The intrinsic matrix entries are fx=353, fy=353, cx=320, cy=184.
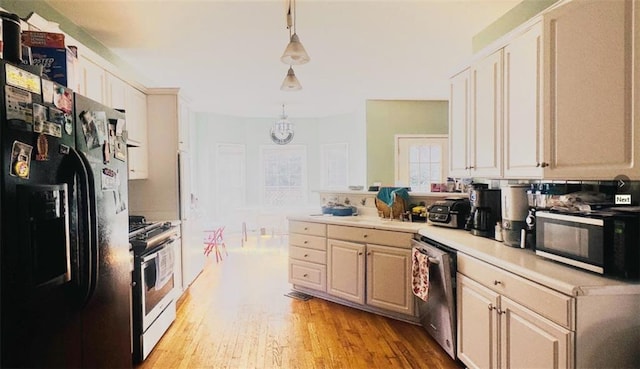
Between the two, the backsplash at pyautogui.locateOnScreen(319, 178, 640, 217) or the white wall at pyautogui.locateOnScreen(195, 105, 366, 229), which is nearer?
the backsplash at pyautogui.locateOnScreen(319, 178, 640, 217)

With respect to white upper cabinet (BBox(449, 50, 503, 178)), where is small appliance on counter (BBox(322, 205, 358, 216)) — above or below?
below

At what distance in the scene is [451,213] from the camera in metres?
2.91

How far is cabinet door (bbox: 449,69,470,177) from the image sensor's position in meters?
2.80

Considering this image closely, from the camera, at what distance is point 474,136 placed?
106 inches

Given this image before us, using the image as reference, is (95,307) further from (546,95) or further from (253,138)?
(253,138)

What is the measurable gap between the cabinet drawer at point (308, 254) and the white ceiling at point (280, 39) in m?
2.11

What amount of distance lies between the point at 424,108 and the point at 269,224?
3745 mm

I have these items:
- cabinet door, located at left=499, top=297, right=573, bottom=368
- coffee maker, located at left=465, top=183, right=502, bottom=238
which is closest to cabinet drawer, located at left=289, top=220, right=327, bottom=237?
coffee maker, located at left=465, top=183, right=502, bottom=238

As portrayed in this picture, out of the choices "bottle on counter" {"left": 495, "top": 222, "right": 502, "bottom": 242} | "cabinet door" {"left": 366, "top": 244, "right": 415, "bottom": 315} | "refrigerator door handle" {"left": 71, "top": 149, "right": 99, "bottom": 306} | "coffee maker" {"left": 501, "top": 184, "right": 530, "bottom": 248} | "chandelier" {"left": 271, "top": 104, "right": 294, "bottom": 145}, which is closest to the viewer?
"refrigerator door handle" {"left": 71, "top": 149, "right": 99, "bottom": 306}

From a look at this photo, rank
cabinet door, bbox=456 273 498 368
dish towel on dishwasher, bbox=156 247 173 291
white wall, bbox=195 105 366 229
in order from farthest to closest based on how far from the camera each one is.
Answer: white wall, bbox=195 105 366 229, dish towel on dishwasher, bbox=156 247 173 291, cabinet door, bbox=456 273 498 368

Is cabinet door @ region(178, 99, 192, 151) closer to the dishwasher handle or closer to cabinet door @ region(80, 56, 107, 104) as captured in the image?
cabinet door @ region(80, 56, 107, 104)

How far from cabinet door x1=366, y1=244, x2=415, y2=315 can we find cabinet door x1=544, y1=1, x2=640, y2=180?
1443mm

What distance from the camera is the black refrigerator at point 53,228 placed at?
43.9 inches

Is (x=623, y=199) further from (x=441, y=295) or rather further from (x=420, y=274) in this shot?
(x=420, y=274)
